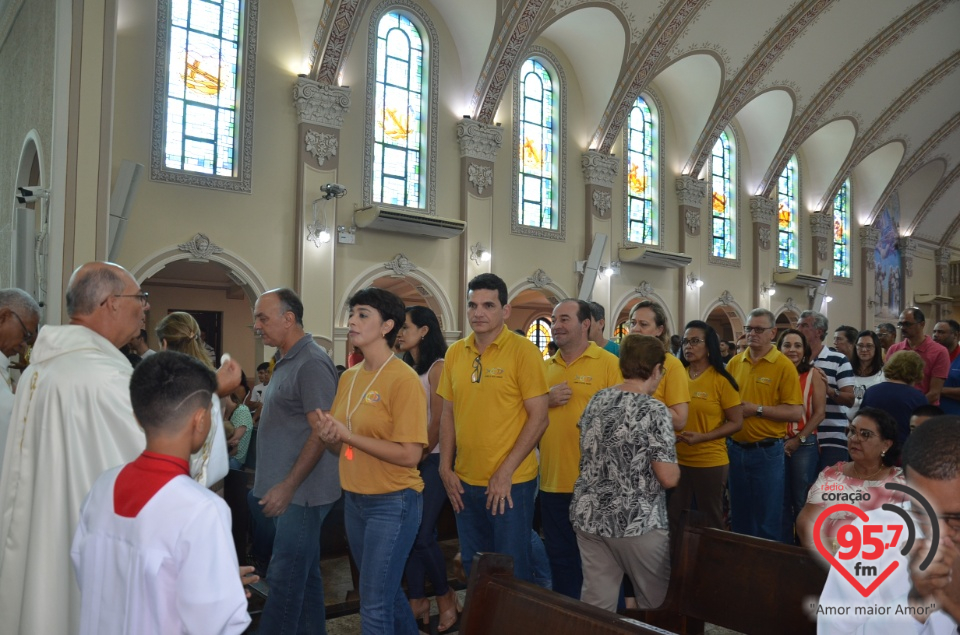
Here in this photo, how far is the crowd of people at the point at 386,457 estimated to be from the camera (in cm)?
171

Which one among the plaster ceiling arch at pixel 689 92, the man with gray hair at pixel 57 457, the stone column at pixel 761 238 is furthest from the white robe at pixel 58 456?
the stone column at pixel 761 238

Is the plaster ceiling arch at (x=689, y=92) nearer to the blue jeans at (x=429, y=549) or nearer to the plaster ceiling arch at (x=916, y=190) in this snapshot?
the plaster ceiling arch at (x=916, y=190)

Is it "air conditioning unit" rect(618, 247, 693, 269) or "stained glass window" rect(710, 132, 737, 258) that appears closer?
"air conditioning unit" rect(618, 247, 693, 269)

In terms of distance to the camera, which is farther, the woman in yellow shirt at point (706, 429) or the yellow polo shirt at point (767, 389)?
the yellow polo shirt at point (767, 389)

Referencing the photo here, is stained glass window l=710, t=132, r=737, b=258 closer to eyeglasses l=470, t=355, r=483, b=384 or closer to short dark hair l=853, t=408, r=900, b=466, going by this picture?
short dark hair l=853, t=408, r=900, b=466

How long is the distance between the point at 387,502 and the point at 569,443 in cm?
112

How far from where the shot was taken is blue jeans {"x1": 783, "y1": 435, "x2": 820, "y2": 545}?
4.92 metres

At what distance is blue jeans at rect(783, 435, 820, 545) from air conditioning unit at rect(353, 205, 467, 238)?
717 cm

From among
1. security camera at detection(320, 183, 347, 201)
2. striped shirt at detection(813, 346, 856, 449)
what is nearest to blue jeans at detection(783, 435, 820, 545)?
striped shirt at detection(813, 346, 856, 449)

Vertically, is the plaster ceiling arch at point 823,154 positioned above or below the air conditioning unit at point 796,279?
above

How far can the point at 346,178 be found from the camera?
436 inches

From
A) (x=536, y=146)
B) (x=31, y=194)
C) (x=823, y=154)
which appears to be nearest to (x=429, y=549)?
(x=31, y=194)

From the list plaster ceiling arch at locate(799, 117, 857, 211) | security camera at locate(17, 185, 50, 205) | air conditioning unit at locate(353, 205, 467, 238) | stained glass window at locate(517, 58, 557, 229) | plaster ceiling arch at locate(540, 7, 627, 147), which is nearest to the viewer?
security camera at locate(17, 185, 50, 205)

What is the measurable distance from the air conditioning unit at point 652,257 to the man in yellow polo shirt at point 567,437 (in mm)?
10767
